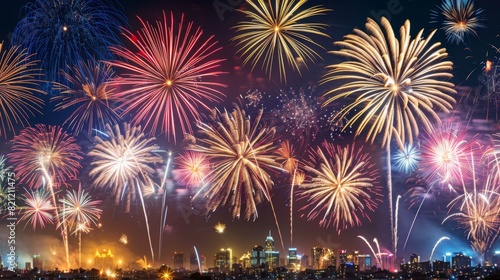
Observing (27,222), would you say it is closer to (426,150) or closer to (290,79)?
(290,79)

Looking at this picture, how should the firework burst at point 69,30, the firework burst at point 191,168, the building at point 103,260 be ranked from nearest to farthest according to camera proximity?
the firework burst at point 69,30
the firework burst at point 191,168
the building at point 103,260

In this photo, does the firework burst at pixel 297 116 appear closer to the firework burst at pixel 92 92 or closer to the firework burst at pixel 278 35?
the firework burst at pixel 278 35

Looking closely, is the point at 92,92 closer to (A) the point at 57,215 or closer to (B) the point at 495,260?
(A) the point at 57,215

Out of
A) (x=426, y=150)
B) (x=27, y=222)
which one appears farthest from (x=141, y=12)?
(x=426, y=150)

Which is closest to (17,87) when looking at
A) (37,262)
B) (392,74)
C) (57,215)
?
(57,215)

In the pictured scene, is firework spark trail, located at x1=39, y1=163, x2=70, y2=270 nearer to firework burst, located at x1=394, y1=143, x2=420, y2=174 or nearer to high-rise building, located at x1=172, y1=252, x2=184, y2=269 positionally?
high-rise building, located at x1=172, y1=252, x2=184, y2=269

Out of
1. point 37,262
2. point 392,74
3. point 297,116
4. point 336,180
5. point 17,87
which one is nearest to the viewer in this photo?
point 392,74

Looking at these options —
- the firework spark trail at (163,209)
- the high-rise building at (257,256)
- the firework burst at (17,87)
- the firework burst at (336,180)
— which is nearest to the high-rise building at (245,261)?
the high-rise building at (257,256)
